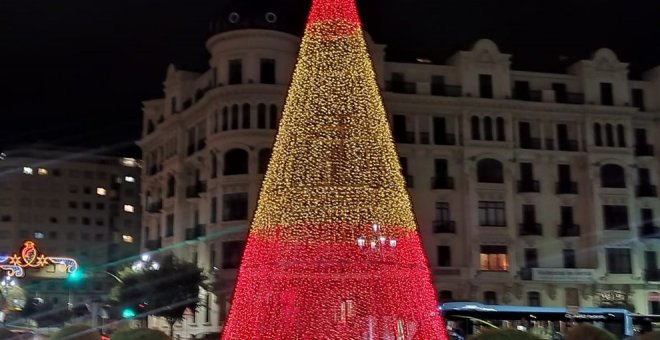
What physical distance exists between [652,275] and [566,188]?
26.9 ft

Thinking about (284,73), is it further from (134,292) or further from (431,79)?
(134,292)

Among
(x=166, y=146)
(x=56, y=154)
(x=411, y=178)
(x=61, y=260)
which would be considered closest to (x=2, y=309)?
(x=61, y=260)

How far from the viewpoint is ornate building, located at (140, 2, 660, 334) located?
50156 millimetres

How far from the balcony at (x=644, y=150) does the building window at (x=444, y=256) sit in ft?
51.5

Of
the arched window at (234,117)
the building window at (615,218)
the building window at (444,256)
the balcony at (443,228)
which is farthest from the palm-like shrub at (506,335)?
the building window at (615,218)

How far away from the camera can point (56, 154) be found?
112688 mm

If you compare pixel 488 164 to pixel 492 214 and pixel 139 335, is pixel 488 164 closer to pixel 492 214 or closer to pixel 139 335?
pixel 492 214

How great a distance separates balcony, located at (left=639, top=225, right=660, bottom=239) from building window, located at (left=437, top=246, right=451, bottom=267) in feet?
45.3

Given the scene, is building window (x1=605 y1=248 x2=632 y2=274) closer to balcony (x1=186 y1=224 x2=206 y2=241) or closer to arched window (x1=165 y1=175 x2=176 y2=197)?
balcony (x1=186 y1=224 x2=206 y2=241)

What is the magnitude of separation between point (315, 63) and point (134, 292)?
32.6 m

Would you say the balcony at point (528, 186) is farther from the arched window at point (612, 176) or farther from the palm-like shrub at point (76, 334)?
the palm-like shrub at point (76, 334)

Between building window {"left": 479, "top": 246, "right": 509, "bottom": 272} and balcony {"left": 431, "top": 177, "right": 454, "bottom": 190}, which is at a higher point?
balcony {"left": 431, "top": 177, "right": 454, "bottom": 190}

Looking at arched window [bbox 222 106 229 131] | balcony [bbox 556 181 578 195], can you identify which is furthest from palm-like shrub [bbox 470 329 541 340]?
balcony [bbox 556 181 578 195]

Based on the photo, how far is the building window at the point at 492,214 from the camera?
5275 cm
